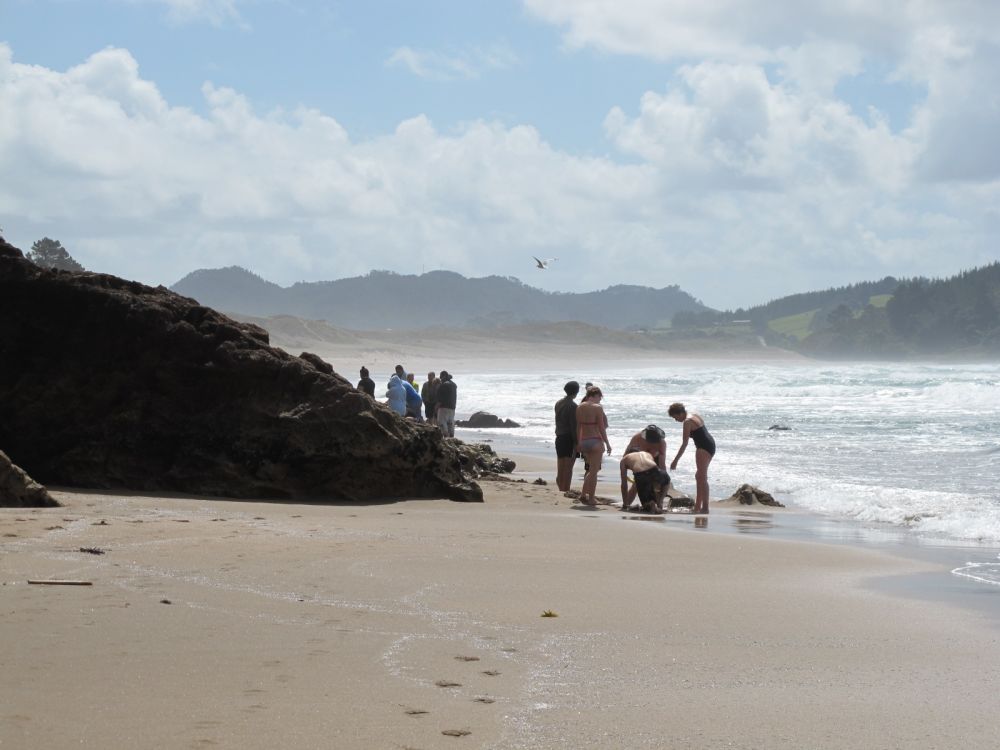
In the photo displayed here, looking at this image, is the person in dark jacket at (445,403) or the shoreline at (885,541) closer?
the shoreline at (885,541)

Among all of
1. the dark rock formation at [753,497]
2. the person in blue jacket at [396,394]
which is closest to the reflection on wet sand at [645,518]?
the dark rock formation at [753,497]

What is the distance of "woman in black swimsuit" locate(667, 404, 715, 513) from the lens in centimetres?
1175

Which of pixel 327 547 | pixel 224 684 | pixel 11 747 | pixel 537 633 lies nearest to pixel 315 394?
pixel 327 547

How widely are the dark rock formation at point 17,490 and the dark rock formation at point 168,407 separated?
175 cm

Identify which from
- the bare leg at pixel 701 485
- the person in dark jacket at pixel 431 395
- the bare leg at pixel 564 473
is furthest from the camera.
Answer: the person in dark jacket at pixel 431 395

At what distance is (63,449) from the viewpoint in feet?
33.1

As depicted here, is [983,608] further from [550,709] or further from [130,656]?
[130,656]

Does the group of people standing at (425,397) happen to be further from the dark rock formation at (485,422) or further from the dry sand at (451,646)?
the dry sand at (451,646)

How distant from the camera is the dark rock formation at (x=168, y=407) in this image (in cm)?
1009

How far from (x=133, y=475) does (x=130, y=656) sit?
5.97m

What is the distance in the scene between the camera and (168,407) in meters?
10.3

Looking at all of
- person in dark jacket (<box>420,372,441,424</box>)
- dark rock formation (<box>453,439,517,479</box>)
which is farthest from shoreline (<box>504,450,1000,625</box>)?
person in dark jacket (<box>420,372,441,424</box>)

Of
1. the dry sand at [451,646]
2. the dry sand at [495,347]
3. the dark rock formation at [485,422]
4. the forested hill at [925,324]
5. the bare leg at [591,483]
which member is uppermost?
the forested hill at [925,324]

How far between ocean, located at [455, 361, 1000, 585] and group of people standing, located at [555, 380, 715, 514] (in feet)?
4.62
